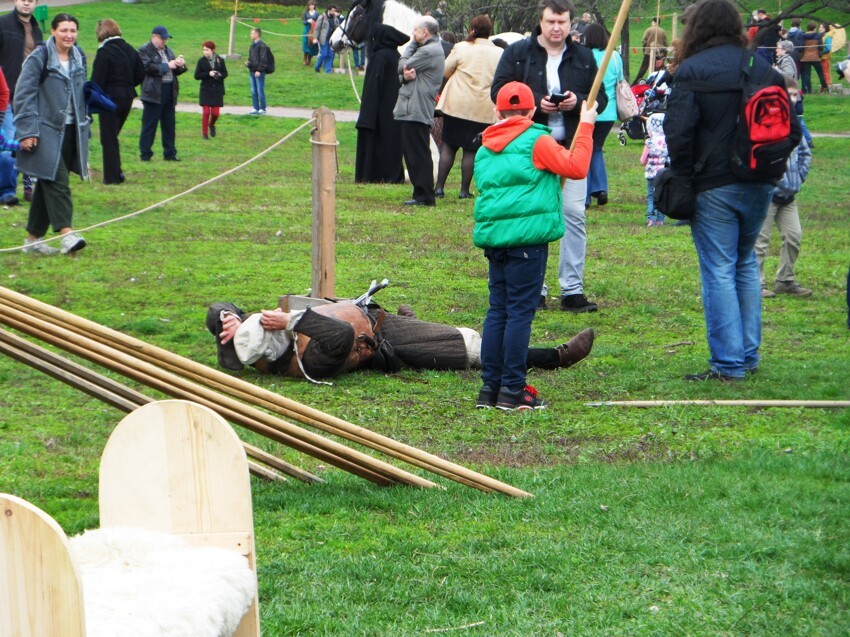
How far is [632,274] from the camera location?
436 inches

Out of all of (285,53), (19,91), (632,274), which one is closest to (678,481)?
(632,274)

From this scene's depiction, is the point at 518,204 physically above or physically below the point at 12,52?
below

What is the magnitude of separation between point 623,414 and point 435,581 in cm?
275

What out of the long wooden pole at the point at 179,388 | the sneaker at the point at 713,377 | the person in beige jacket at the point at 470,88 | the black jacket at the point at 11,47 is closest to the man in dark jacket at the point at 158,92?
the black jacket at the point at 11,47

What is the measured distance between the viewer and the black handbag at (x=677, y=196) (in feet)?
23.4

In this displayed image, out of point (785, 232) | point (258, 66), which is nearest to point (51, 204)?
point (785, 232)

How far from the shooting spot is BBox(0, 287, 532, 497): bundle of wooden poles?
3.99 m

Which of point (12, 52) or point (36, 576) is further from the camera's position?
point (12, 52)

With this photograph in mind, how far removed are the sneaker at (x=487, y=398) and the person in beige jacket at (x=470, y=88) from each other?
26.0ft

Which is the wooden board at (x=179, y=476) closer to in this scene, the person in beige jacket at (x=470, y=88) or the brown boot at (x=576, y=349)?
the brown boot at (x=576, y=349)

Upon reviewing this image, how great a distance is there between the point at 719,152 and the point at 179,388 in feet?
13.3

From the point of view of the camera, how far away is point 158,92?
60.4 ft

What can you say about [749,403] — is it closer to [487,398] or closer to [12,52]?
[487,398]

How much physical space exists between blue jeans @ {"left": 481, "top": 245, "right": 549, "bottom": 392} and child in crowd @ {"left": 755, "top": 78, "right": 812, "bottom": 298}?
3.52 meters
